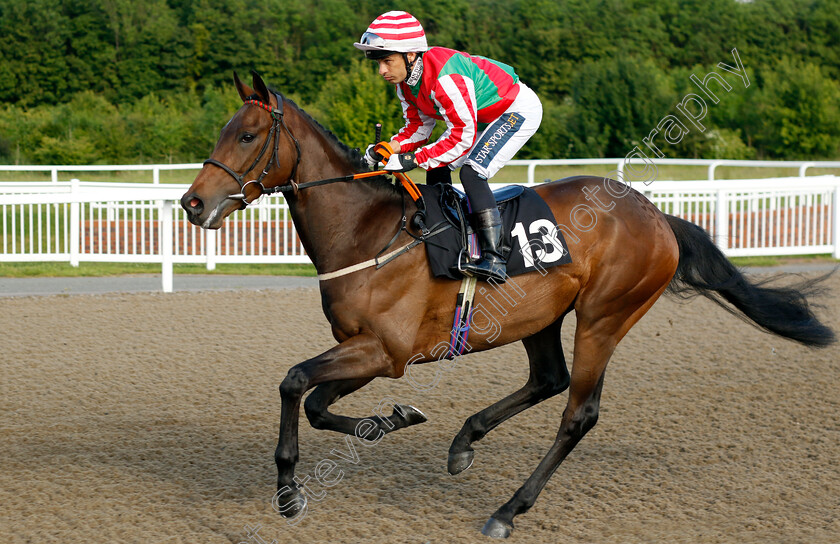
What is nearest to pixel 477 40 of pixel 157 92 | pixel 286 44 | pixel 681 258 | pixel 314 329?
pixel 286 44

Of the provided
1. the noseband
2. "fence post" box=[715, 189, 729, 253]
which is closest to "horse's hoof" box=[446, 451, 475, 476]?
the noseband

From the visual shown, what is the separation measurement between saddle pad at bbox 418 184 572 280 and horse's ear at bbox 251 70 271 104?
80cm

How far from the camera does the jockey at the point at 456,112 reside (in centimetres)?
359

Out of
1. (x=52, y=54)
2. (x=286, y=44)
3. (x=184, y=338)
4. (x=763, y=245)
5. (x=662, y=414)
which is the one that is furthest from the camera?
(x=286, y=44)

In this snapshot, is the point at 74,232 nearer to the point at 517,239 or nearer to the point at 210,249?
the point at 210,249

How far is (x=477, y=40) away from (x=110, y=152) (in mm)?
21387

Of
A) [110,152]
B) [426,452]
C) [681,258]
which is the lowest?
[110,152]

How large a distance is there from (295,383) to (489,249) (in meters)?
0.98

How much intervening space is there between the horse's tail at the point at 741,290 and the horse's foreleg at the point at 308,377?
1.73 metres

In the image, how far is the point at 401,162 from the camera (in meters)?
3.67

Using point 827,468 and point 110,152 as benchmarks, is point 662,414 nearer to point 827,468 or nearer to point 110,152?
point 827,468

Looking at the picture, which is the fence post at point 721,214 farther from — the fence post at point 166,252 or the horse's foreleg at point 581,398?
the horse's foreleg at point 581,398

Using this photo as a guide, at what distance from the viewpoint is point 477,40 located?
1670 inches

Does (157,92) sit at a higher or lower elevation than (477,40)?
lower
